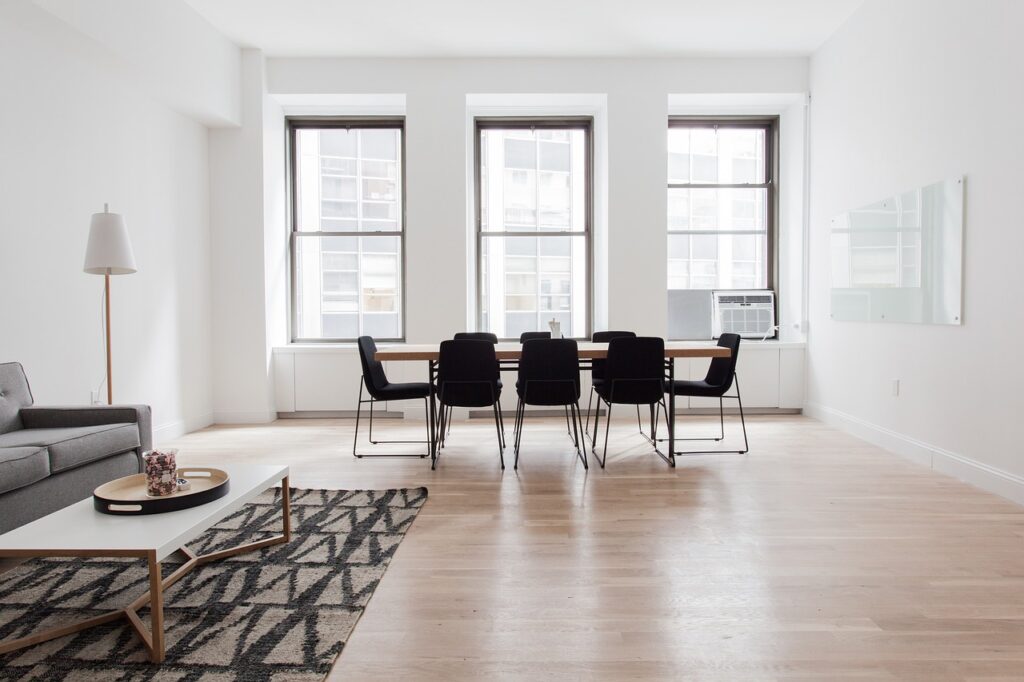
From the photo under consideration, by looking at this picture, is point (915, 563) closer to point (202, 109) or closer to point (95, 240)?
point (95, 240)

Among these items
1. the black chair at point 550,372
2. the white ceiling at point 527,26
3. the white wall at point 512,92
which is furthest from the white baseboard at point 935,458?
the white ceiling at point 527,26

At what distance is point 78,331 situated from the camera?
14.3 ft

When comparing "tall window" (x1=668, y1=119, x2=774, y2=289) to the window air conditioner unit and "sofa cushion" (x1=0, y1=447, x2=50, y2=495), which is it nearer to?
the window air conditioner unit

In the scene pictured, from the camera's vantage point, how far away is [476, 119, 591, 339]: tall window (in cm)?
708

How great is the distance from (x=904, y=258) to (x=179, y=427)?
6235 millimetres

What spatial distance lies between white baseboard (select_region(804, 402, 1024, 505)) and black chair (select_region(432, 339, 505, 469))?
301 centimetres

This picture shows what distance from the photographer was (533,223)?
7.11 m

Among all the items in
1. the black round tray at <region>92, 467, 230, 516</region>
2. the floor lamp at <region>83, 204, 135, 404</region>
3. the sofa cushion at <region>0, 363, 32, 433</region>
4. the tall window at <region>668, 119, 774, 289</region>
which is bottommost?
the black round tray at <region>92, 467, 230, 516</region>

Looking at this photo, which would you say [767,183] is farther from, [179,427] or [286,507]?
[179,427]

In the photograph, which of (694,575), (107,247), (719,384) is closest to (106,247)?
(107,247)

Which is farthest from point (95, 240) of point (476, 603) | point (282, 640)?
point (476, 603)

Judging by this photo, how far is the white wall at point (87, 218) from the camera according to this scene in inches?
152

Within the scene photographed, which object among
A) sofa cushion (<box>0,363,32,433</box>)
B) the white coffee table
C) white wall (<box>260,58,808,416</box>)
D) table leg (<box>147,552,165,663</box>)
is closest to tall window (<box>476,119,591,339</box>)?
white wall (<box>260,58,808,416</box>)

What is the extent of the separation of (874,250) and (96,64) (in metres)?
6.16
